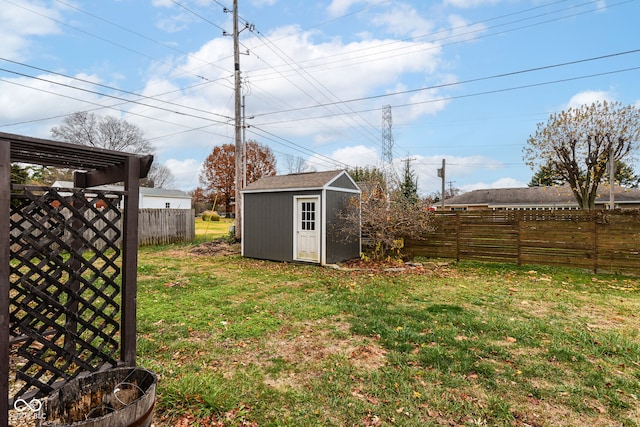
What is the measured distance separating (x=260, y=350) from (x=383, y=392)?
1.41 m

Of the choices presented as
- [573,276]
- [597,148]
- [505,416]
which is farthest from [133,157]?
[597,148]

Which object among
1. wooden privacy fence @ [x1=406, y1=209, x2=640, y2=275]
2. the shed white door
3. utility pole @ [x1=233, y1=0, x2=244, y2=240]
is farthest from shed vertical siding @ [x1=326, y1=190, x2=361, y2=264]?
utility pole @ [x1=233, y1=0, x2=244, y2=240]

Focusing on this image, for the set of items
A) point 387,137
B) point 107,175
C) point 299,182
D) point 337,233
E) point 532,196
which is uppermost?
point 387,137

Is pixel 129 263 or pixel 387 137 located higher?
pixel 387 137

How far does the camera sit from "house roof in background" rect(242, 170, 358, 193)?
8625mm

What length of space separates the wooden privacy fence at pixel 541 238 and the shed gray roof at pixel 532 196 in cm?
1595

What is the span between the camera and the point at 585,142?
13.6m

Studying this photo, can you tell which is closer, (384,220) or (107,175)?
(107,175)

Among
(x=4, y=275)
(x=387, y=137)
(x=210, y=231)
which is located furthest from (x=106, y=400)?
(x=387, y=137)

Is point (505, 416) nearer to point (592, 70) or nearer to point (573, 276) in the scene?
point (573, 276)

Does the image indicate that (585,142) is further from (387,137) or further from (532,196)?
(532,196)

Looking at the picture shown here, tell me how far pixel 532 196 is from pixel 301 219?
24450mm

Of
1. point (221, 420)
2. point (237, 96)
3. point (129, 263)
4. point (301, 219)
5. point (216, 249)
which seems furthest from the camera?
point (237, 96)

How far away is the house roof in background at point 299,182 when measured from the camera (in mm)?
8625
